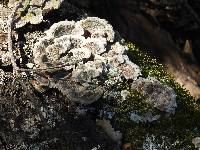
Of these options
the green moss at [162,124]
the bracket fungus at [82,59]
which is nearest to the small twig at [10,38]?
the bracket fungus at [82,59]

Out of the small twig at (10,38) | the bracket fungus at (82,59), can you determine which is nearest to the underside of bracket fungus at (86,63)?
the bracket fungus at (82,59)

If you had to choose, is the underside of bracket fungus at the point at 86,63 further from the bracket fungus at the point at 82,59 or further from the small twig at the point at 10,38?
the small twig at the point at 10,38

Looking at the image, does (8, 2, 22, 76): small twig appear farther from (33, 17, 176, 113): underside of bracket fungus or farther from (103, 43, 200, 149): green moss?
(103, 43, 200, 149): green moss

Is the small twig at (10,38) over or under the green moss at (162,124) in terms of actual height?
over

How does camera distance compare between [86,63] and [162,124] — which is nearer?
[162,124]

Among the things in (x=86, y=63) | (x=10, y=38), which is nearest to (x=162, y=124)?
(x=86, y=63)

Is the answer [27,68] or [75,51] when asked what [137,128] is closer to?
[75,51]

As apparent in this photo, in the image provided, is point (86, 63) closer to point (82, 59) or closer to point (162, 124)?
point (82, 59)

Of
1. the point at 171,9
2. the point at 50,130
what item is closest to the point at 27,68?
the point at 50,130
